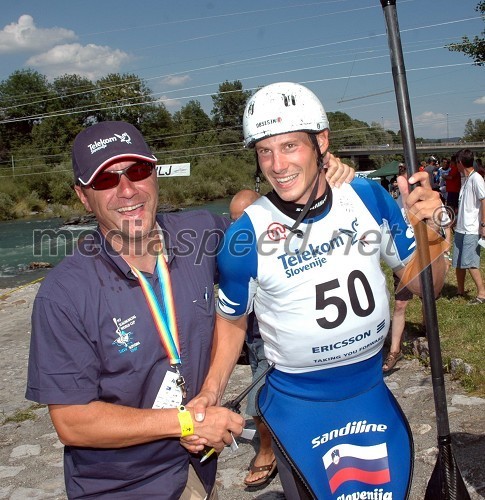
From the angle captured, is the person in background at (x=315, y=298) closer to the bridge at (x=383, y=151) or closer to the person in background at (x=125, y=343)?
the person in background at (x=125, y=343)

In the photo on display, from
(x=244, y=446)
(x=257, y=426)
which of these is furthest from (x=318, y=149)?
(x=244, y=446)

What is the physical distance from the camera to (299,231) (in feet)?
9.44

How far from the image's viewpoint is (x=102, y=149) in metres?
2.48

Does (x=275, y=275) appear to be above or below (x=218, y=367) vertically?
above

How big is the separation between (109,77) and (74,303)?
95199 mm

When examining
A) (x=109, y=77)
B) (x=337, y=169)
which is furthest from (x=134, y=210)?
(x=109, y=77)

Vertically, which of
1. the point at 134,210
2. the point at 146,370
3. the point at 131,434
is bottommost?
the point at 131,434

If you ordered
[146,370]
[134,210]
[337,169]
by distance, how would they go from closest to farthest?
1. [146,370]
2. [134,210]
3. [337,169]

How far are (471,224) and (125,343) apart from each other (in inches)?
309

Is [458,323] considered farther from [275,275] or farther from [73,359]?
[73,359]

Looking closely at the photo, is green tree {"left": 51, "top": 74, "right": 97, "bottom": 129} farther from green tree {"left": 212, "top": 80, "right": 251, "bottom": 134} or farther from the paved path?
the paved path

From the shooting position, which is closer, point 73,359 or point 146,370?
point 73,359

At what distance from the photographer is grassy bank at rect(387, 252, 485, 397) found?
19.6 ft
